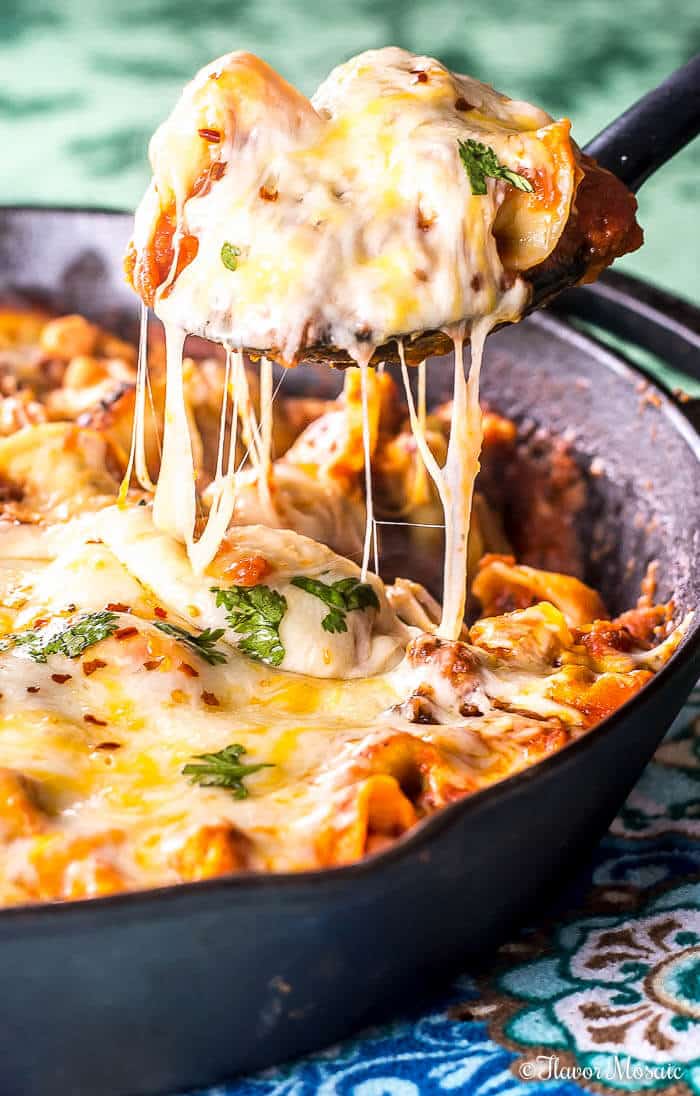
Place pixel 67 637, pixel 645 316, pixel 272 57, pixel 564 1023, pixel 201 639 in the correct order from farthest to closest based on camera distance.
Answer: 1. pixel 272 57
2. pixel 645 316
3. pixel 201 639
4. pixel 67 637
5. pixel 564 1023

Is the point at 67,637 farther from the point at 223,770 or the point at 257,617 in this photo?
the point at 223,770

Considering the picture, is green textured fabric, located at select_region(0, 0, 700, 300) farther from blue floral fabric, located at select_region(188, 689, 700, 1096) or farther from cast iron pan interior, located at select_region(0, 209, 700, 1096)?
cast iron pan interior, located at select_region(0, 209, 700, 1096)

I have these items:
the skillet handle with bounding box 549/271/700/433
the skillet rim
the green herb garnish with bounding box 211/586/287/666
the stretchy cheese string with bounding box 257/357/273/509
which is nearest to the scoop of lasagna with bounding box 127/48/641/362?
the stretchy cheese string with bounding box 257/357/273/509

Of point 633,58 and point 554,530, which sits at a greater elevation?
point 633,58

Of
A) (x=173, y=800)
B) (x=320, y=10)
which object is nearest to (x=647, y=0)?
(x=320, y=10)

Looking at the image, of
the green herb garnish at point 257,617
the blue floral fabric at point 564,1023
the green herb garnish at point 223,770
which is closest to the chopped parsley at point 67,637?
the green herb garnish at point 257,617

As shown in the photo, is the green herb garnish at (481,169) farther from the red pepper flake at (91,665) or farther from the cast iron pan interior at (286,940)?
the red pepper flake at (91,665)

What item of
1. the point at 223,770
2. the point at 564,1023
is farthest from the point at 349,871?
the point at 564,1023

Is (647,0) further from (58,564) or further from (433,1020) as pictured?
(433,1020)
